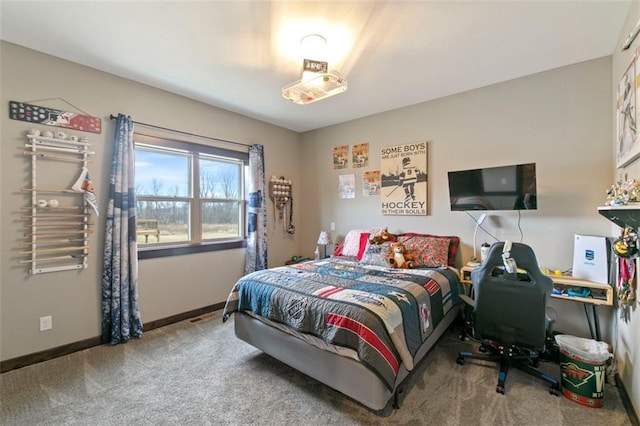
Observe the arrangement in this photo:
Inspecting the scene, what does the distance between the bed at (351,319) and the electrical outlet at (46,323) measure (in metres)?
1.57

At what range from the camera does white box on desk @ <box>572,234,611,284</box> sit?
2305 mm

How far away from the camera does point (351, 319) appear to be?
1.81 metres

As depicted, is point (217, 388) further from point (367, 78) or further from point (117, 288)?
point (367, 78)

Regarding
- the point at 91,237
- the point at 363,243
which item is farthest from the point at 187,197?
the point at 363,243

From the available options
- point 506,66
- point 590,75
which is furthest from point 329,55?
point 590,75

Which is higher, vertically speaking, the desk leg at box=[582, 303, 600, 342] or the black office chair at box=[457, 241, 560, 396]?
the black office chair at box=[457, 241, 560, 396]

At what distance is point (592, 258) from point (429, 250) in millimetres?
1354

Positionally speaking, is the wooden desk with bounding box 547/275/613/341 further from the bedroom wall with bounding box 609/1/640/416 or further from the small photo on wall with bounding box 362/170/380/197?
the small photo on wall with bounding box 362/170/380/197

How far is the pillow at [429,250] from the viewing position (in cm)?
311

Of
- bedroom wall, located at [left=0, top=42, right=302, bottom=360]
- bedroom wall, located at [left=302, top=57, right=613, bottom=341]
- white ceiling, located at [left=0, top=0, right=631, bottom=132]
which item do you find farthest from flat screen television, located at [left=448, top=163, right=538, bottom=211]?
bedroom wall, located at [left=0, top=42, right=302, bottom=360]

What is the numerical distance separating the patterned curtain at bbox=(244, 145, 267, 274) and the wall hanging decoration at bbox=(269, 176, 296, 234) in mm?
331

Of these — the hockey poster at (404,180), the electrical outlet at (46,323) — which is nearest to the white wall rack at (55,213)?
the electrical outlet at (46,323)

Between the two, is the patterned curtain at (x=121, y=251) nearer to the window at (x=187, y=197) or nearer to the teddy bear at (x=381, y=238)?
the window at (x=187, y=197)

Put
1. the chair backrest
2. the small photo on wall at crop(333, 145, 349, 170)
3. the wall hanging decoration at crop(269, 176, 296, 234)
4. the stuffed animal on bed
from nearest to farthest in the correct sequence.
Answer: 1. the chair backrest
2. the stuffed animal on bed
3. the small photo on wall at crop(333, 145, 349, 170)
4. the wall hanging decoration at crop(269, 176, 296, 234)
